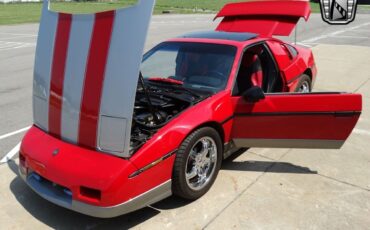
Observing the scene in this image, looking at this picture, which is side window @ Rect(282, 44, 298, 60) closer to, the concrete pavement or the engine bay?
the concrete pavement

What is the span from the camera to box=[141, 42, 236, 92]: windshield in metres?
4.26

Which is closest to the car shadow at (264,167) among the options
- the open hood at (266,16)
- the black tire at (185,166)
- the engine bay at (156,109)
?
the black tire at (185,166)

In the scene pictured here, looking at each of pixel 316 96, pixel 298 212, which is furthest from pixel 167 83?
pixel 298 212

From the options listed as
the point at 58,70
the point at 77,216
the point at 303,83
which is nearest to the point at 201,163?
the point at 77,216

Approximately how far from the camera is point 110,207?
3.05 meters

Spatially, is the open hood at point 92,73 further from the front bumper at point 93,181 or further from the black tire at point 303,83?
the black tire at point 303,83

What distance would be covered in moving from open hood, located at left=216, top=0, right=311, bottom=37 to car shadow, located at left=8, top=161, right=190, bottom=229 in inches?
125

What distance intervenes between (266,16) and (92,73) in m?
3.57

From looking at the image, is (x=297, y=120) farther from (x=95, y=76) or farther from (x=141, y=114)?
(x=95, y=76)

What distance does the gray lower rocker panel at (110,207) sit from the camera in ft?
10.1

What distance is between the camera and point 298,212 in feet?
11.7

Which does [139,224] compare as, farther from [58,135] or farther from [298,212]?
[298,212]

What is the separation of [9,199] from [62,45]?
162cm

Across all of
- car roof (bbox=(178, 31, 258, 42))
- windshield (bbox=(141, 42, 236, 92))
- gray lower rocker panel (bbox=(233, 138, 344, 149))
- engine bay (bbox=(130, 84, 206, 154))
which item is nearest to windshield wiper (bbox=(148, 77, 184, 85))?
windshield (bbox=(141, 42, 236, 92))
